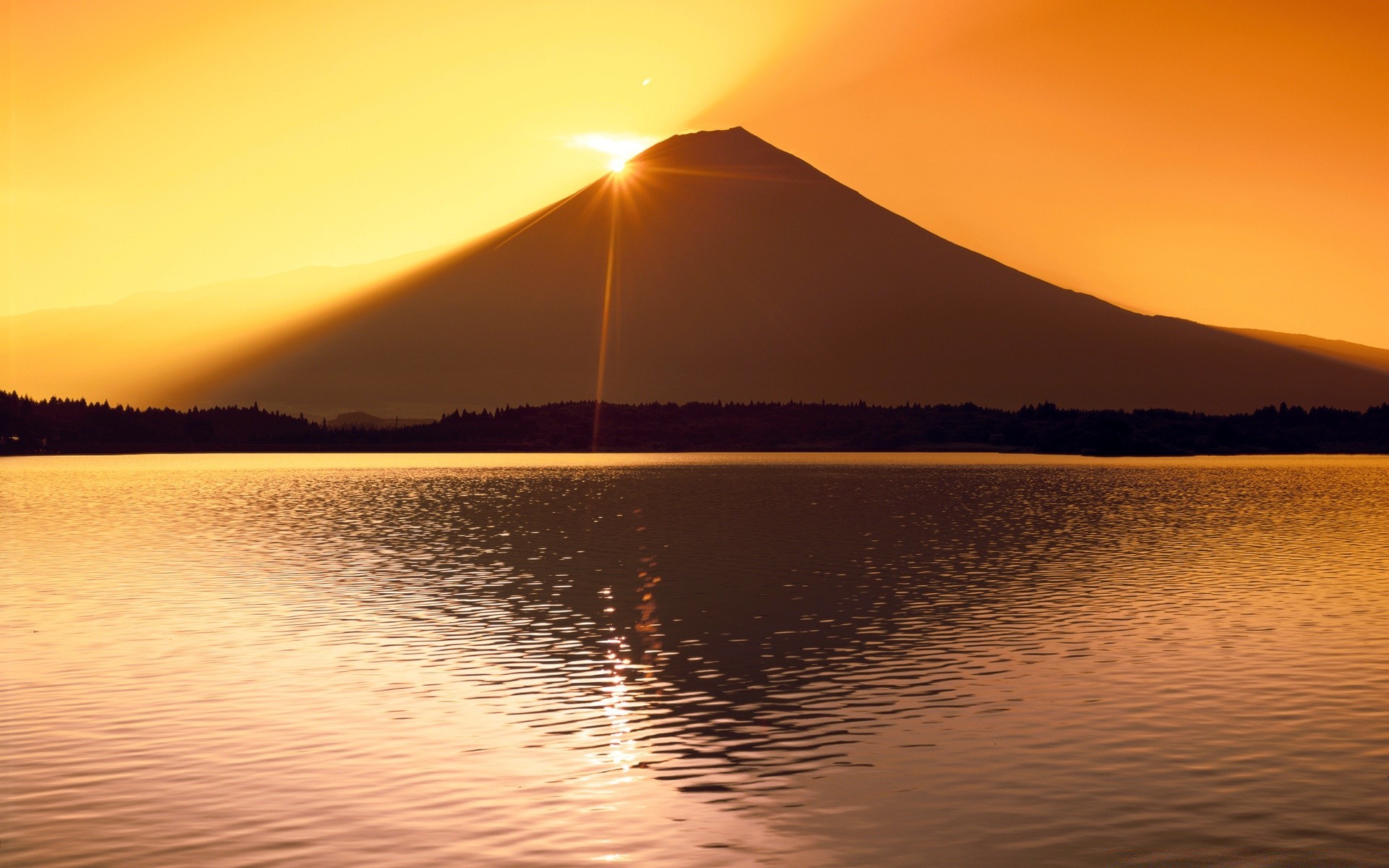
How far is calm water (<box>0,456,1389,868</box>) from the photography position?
18.0 metres

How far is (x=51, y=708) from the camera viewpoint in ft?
86.4

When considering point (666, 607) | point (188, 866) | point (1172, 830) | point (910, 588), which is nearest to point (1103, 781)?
point (1172, 830)

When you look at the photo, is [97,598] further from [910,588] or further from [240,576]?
[910,588]

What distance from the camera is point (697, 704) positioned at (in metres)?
26.8

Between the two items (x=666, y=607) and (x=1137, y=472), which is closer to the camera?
(x=666, y=607)

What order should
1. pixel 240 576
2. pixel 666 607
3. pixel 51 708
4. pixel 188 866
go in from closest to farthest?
pixel 188 866 → pixel 51 708 → pixel 666 607 → pixel 240 576

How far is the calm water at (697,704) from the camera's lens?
59.1 feet

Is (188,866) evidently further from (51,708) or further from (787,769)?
(51,708)

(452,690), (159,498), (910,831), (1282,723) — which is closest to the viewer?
(910,831)

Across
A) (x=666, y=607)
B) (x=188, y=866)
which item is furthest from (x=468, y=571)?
(x=188, y=866)

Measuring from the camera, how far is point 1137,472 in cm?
17650

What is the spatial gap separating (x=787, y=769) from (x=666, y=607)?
68.0 ft

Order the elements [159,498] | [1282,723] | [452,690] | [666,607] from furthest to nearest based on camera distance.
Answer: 1. [159,498]
2. [666,607]
3. [452,690]
4. [1282,723]

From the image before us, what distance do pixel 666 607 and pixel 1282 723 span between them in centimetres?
2047
